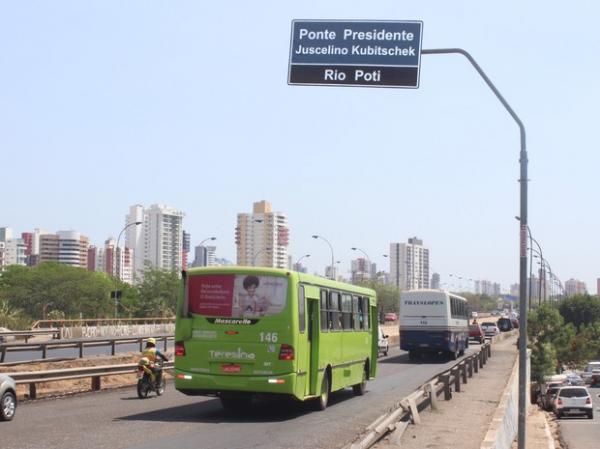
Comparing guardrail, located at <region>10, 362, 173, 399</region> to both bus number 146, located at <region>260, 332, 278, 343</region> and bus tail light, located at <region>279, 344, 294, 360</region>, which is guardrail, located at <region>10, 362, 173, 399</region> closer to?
bus number 146, located at <region>260, 332, 278, 343</region>

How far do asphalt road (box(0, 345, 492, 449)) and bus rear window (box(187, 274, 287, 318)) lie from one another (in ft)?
7.16

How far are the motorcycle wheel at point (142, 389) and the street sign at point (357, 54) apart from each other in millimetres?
10700

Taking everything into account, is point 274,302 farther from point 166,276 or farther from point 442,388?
point 166,276

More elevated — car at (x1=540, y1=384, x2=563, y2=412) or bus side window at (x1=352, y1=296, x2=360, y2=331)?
bus side window at (x1=352, y1=296, x2=360, y2=331)

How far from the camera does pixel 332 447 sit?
14.9 metres

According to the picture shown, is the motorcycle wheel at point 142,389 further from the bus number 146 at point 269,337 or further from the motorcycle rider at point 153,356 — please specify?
the bus number 146 at point 269,337

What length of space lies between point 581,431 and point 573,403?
928 centimetres

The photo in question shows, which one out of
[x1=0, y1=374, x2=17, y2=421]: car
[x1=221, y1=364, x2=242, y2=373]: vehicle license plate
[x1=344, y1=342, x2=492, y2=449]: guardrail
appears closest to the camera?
[x1=344, y1=342, x2=492, y2=449]: guardrail

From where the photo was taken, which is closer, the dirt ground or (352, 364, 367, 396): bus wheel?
A: (352, 364, 367, 396): bus wheel

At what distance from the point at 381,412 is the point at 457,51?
9901 mm

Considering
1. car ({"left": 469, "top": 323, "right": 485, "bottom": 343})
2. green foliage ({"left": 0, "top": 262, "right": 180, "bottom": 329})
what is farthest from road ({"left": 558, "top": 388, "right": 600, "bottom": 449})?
green foliage ({"left": 0, "top": 262, "right": 180, "bottom": 329})

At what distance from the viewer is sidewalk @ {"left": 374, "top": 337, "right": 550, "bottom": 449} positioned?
53.1 feet

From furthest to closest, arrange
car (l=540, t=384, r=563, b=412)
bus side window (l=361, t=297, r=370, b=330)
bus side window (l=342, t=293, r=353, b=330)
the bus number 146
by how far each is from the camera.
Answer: car (l=540, t=384, r=563, b=412) → bus side window (l=361, t=297, r=370, b=330) → bus side window (l=342, t=293, r=353, b=330) → the bus number 146

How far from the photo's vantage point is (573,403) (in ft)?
160
